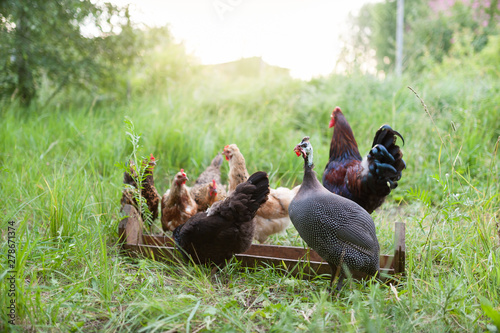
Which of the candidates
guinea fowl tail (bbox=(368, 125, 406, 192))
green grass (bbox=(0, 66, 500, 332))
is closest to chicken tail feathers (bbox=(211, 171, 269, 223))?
green grass (bbox=(0, 66, 500, 332))

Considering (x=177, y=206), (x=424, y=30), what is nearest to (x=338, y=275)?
(x=177, y=206)

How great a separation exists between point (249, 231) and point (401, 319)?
1352mm

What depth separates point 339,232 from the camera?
7.64ft

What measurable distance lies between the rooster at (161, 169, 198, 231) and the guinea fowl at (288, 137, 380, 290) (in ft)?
5.12

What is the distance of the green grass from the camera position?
1.95m

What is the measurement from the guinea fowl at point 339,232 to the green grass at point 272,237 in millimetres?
222

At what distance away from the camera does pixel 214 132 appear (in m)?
5.66

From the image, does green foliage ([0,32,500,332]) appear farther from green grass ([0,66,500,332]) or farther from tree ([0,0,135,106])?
tree ([0,0,135,106])

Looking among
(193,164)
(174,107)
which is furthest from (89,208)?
(174,107)

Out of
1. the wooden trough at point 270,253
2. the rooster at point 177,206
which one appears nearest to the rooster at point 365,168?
the wooden trough at point 270,253

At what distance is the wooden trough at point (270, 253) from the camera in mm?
2506

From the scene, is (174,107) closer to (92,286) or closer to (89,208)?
(89,208)

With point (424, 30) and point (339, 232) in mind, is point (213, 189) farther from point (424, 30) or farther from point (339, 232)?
point (424, 30)

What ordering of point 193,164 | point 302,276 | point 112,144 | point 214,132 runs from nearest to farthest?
point 302,276 → point 112,144 → point 193,164 → point 214,132
